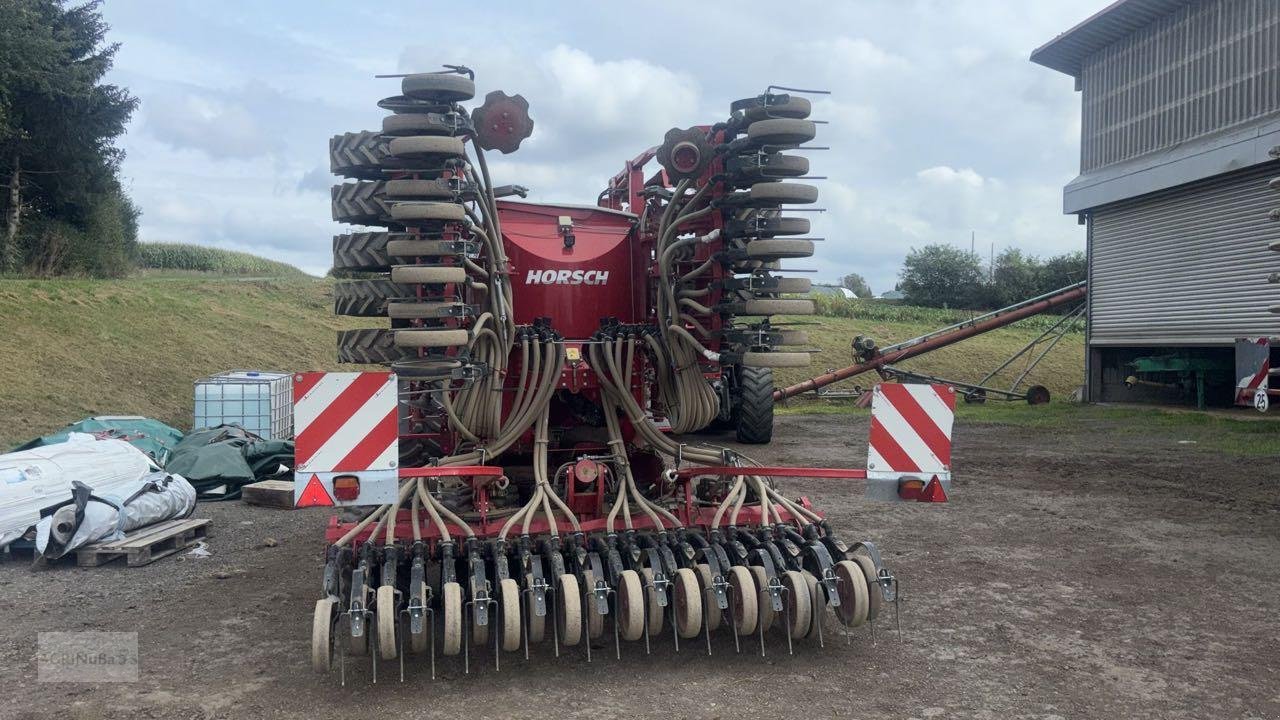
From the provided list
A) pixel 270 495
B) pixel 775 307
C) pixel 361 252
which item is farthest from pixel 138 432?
pixel 775 307

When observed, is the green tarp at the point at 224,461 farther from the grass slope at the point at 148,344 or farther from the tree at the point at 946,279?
the tree at the point at 946,279

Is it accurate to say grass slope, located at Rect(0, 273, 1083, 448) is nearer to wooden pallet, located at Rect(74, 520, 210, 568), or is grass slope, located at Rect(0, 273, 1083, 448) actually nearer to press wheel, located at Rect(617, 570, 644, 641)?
wooden pallet, located at Rect(74, 520, 210, 568)

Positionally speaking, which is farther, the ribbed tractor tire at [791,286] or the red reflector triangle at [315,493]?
the ribbed tractor tire at [791,286]

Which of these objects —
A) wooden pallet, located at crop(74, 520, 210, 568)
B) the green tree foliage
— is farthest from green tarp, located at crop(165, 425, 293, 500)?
the green tree foliage

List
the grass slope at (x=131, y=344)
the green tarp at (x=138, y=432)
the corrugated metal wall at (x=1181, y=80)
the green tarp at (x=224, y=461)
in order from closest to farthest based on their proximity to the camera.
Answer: the green tarp at (x=224, y=461)
the green tarp at (x=138, y=432)
the grass slope at (x=131, y=344)
the corrugated metal wall at (x=1181, y=80)

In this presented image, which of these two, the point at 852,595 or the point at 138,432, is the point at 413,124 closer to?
the point at 852,595

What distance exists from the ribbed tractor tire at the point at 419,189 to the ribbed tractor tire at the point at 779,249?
143 centimetres

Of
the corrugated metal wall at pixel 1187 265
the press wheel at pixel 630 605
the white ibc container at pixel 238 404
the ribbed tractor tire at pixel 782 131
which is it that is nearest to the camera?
the press wheel at pixel 630 605

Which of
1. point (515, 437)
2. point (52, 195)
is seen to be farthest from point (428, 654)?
point (52, 195)

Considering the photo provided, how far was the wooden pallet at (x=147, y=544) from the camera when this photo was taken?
238 inches

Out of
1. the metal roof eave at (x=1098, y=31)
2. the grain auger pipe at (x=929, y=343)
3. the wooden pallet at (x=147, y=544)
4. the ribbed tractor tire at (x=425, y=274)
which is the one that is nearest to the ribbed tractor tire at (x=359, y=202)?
the ribbed tractor tire at (x=425, y=274)

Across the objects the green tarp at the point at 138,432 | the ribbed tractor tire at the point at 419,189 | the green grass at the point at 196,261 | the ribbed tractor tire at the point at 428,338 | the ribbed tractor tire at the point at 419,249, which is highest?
the green grass at the point at 196,261

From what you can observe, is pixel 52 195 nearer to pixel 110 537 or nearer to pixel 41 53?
pixel 41 53

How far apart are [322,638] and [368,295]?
1793mm
